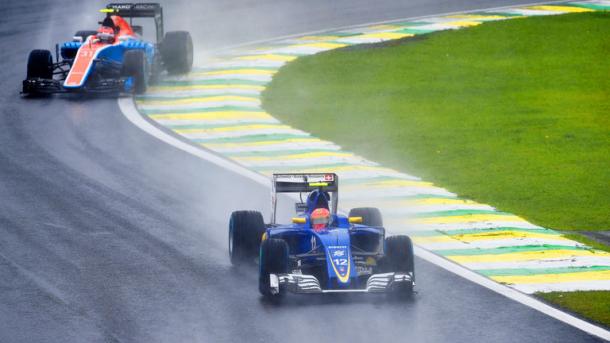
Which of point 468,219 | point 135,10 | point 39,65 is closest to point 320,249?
point 468,219

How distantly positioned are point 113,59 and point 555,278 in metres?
16.0

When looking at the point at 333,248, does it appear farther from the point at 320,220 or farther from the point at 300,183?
the point at 300,183

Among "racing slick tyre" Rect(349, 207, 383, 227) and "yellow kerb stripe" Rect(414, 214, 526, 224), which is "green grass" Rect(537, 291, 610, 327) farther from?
"yellow kerb stripe" Rect(414, 214, 526, 224)

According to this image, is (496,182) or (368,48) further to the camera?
(368,48)

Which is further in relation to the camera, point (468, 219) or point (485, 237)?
point (468, 219)

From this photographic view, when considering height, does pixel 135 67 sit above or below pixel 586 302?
above

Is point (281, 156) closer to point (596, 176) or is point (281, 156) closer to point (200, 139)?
point (200, 139)

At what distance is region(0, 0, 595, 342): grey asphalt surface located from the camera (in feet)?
42.3

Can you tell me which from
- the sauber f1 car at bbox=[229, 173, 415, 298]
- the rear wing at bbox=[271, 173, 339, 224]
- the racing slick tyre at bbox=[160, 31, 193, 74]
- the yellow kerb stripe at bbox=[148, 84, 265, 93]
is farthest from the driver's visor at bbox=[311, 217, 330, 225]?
the racing slick tyre at bbox=[160, 31, 193, 74]

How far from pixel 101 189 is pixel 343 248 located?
21.8 feet

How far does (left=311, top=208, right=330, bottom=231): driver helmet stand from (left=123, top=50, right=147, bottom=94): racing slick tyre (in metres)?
13.8

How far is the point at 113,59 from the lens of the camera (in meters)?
28.4

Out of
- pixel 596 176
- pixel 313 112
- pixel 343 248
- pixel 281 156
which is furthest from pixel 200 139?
pixel 343 248

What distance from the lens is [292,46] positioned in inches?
1339
